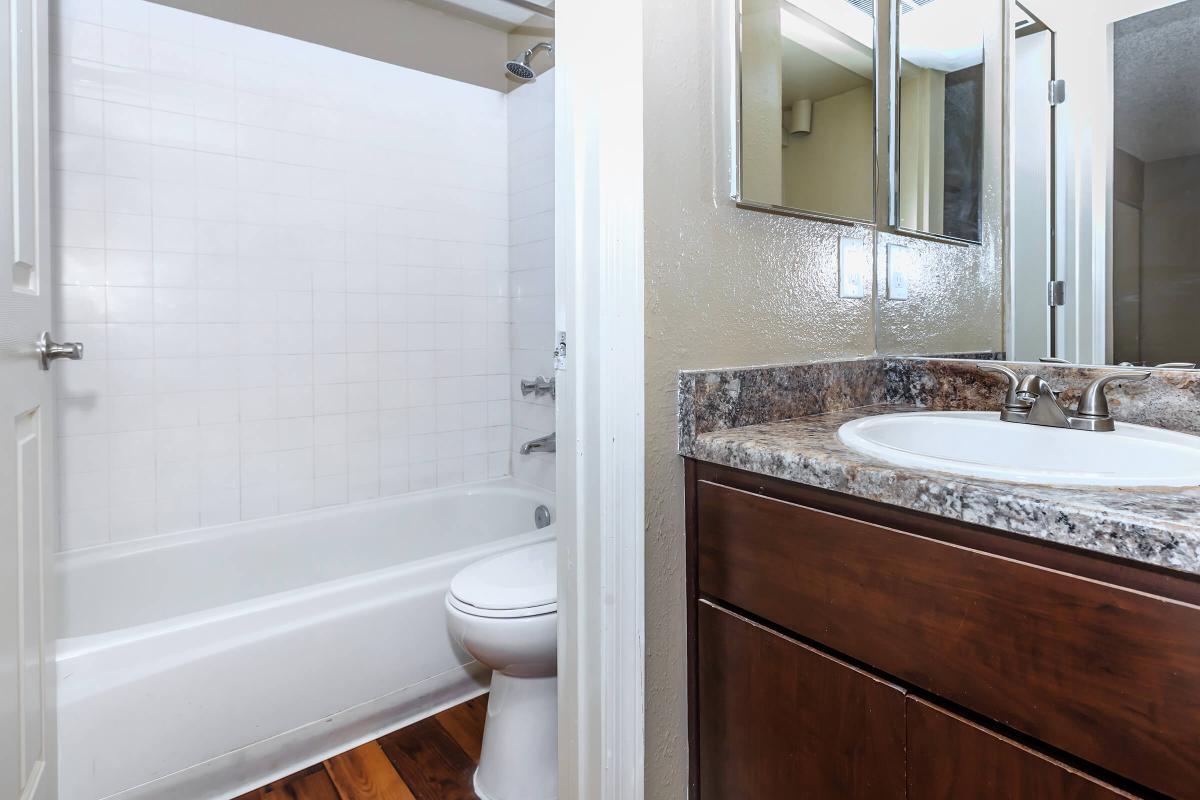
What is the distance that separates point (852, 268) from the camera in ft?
4.11

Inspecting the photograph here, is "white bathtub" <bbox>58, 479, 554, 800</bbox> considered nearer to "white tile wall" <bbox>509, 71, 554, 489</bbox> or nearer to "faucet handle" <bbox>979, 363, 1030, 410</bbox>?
"white tile wall" <bbox>509, 71, 554, 489</bbox>

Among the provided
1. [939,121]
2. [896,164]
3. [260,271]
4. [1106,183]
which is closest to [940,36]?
[939,121]

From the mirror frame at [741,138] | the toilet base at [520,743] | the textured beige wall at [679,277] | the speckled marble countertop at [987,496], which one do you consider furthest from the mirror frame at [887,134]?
the toilet base at [520,743]

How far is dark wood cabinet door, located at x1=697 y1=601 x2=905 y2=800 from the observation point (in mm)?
739

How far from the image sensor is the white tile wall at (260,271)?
181cm

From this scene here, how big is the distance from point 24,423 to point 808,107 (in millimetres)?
1492

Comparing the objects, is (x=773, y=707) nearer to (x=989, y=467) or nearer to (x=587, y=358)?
(x=989, y=467)

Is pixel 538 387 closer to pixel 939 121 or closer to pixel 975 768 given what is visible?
pixel 939 121

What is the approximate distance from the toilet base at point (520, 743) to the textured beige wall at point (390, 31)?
2199 mm

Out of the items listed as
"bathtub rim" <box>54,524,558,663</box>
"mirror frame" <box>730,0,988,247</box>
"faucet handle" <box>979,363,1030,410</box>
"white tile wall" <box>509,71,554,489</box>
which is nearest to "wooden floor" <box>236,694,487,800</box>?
"bathtub rim" <box>54,524,558,663</box>

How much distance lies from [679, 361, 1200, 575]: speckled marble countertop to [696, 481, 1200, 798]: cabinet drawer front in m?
0.04

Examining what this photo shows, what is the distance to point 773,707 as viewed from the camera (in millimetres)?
859

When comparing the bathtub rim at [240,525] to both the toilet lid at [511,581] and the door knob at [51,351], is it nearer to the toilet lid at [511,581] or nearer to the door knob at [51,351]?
the toilet lid at [511,581]

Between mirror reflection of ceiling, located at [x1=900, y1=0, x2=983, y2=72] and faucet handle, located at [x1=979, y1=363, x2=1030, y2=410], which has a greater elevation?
mirror reflection of ceiling, located at [x1=900, y1=0, x2=983, y2=72]
